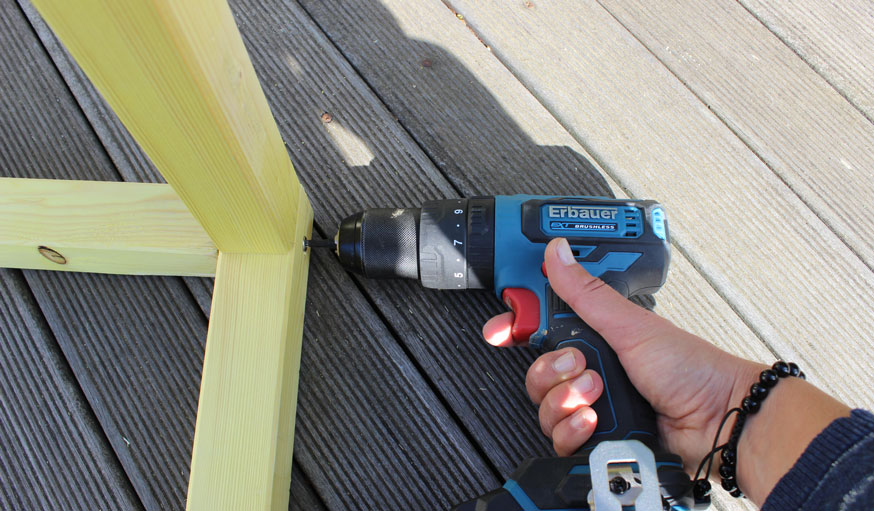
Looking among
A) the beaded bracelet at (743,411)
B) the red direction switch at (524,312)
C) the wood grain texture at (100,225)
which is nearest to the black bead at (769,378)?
the beaded bracelet at (743,411)

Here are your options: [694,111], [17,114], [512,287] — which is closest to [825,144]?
[694,111]

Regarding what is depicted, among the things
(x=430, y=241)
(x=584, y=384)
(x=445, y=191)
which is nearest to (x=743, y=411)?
(x=584, y=384)

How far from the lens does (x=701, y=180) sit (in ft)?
4.17

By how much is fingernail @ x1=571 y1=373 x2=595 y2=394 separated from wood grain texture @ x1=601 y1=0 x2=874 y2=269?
0.73m

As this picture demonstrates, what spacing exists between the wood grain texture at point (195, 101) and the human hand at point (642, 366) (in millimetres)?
500

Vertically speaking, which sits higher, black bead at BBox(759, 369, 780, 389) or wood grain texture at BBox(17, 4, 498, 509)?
wood grain texture at BBox(17, 4, 498, 509)

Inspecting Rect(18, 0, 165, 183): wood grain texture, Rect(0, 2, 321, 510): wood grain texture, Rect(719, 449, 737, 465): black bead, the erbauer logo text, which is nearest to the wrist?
Rect(719, 449, 737, 465): black bead

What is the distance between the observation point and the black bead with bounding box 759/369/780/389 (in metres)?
0.86

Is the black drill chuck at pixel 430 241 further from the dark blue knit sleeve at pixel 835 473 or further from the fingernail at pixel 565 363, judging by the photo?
the dark blue knit sleeve at pixel 835 473

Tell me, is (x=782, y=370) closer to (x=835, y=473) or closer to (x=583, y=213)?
(x=835, y=473)

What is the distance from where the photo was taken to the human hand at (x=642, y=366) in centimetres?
93

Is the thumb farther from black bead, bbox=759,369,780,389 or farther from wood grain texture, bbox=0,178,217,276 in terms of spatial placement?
wood grain texture, bbox=0,178,217,276

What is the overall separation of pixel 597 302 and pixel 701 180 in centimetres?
52

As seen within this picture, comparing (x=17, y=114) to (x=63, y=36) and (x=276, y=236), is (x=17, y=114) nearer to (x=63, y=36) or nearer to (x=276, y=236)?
(x=276, y=236)
